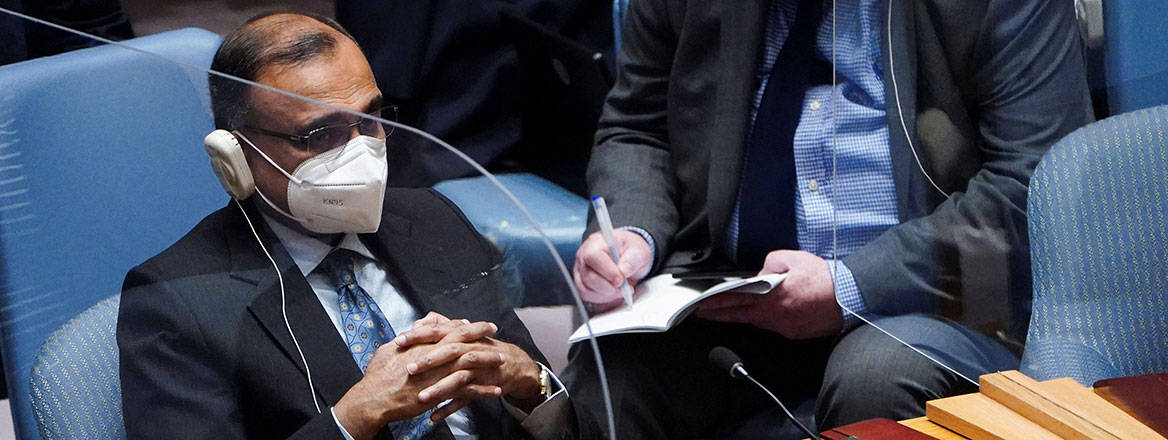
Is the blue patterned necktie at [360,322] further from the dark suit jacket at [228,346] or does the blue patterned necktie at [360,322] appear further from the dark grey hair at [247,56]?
the dark grey hair at [247,56]

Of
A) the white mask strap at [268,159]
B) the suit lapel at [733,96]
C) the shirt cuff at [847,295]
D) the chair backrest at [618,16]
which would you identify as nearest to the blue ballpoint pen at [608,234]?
the suit lapel at [733,96]

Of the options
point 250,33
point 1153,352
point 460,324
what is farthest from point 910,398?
point 250,33

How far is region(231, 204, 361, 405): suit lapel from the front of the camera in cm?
78

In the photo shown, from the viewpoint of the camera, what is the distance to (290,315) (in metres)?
0.79

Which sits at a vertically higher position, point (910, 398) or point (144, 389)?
point (144, 389)

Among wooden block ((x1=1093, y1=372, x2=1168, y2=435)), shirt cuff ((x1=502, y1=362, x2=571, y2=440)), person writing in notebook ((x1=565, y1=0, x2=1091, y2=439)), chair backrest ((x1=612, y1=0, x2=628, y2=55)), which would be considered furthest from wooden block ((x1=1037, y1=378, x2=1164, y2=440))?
chair backrest ((x1=612, y1=0, x2=628, y2=55))

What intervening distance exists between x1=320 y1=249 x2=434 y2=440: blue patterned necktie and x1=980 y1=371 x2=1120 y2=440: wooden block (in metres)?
0.53

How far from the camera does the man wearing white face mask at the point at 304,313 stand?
0.78 meters

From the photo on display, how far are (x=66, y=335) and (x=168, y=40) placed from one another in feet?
0.78

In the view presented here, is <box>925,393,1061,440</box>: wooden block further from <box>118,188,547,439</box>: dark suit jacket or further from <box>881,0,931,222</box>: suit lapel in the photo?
<box>118,188,547,439</box>: dark suit jacket

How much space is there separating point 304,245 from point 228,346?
9 cm

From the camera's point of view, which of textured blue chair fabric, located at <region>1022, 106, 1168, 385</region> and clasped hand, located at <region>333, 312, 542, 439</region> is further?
textured blue chair fabric, located at <region>1022, 106, 1168, 385</region>

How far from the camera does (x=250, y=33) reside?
0.84 meters

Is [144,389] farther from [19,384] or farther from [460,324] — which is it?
[460,324]
